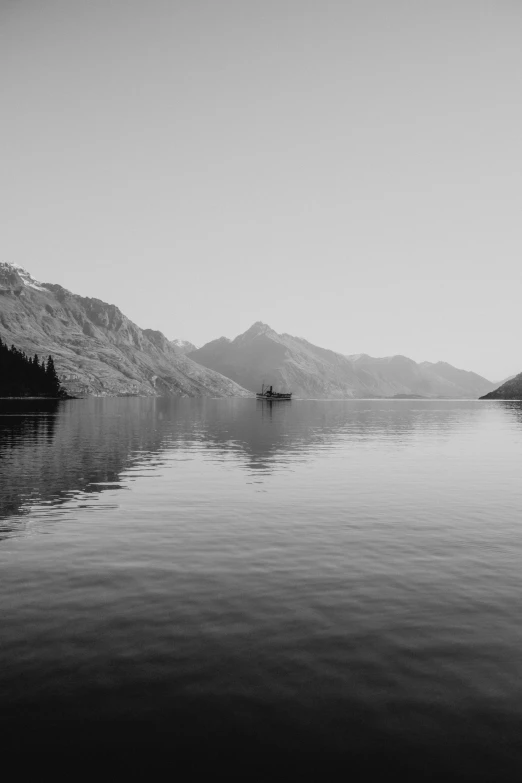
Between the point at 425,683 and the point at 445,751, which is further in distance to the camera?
the point at 425,683

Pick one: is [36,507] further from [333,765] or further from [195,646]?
[333,765]

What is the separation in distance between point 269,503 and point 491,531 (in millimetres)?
14537

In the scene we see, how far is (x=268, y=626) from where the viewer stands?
→ 17312 millimetres

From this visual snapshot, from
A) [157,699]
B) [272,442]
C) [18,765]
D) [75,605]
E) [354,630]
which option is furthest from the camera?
[272,442]

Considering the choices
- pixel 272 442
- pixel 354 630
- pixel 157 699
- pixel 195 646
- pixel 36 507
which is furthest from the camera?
pixel 272 442

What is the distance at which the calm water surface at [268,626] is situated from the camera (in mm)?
11961

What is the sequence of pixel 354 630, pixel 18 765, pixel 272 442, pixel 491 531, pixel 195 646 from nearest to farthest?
pixel 18 765 < pixel 195 646 < pixel 354 630 < pixel 491 531 < pixel 272 442

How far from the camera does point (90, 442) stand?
264 ft

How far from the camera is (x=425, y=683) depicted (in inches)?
545

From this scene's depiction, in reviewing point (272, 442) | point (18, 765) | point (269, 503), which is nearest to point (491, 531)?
point (269, 503)

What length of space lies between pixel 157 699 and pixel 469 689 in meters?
7.56

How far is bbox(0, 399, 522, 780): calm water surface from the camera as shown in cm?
1196

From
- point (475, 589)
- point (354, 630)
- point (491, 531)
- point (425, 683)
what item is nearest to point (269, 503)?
point (491, 531)

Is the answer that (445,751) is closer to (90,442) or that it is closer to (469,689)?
(469,689)
